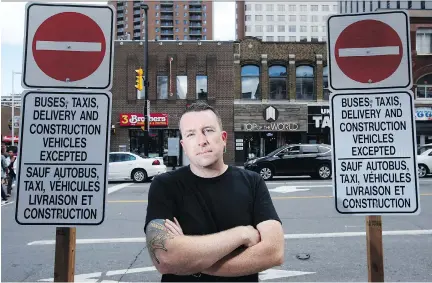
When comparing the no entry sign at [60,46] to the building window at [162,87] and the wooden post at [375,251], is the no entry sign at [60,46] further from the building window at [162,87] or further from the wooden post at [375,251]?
the building window at [162,87]

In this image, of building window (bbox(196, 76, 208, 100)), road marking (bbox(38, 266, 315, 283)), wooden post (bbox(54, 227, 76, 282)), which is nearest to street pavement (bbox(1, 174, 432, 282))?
road marking (bbox(38, 266, 315, 283))

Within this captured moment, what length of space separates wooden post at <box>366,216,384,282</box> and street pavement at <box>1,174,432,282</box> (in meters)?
2.50

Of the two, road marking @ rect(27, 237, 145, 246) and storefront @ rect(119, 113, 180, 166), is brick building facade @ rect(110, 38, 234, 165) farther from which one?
road marking @ rect(27, 237, 145, 246)

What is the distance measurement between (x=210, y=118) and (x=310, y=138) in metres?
24.3

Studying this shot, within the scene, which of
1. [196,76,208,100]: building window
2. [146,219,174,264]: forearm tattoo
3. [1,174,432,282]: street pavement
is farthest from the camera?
[196,76,208,100]: building window

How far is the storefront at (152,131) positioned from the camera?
2494cm

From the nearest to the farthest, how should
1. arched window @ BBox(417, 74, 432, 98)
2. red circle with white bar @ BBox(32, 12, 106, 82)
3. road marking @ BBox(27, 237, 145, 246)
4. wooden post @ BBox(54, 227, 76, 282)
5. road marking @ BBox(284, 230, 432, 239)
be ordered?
1. wooden post @ BBox(54, 227, 76, 282)
2. red circle with white bar @ BBox(32, 12, 106, 82)
3. road marking @ BBox(27, 237, 145, 246)
4. road marking @ BBox(284, 230, 432, 239)
5. arched window @ BBox(417, 74, 432, 98)

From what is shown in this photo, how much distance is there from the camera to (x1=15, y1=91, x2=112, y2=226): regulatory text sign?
7.83ft

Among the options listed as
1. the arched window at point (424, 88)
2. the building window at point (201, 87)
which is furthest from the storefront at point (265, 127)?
the arched window at point (424, 88)

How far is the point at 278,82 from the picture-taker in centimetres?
2570

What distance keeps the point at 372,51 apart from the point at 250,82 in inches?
920

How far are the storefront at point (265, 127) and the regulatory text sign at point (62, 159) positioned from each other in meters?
22.7

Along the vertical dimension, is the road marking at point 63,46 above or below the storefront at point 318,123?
below

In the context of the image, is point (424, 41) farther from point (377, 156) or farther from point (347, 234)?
point (377, 156)
